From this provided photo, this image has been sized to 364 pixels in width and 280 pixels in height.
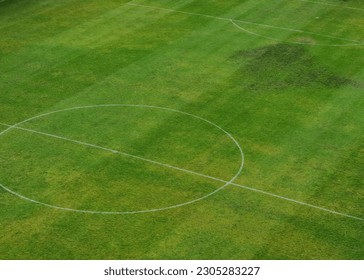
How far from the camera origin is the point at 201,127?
2609cm

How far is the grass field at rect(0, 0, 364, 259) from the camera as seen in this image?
20234 mm

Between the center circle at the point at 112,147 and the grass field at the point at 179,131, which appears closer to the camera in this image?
the grass field at the point at 179,131

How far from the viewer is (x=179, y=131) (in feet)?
84.4

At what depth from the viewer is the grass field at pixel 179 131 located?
20234mm

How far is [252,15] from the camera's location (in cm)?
3750

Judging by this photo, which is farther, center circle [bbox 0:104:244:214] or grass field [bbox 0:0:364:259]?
center circle [bbox 0:104:244:214]

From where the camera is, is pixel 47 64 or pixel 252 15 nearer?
pixel 47 64

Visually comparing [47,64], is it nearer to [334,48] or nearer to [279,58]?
[279,58]

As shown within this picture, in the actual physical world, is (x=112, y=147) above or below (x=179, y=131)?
above

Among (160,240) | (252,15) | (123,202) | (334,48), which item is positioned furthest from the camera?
(252,15)

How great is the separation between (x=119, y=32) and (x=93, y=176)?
13008 mm

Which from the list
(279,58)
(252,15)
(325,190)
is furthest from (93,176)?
(252,15)

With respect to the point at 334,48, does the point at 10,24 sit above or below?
above
